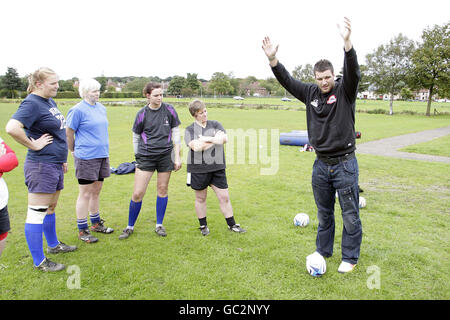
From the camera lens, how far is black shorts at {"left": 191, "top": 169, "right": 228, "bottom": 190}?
512 cm

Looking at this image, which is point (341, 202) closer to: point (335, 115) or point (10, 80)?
point (335, 115)

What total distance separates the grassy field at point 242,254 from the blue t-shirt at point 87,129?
4.74ft

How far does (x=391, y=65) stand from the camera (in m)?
40.7

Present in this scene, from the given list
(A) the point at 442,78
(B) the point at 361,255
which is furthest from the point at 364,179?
(A) the point at 442,78

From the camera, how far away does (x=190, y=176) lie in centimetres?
519

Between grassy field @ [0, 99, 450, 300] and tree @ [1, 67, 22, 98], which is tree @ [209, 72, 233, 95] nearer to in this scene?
tree @ [1, 67, 22, 98]

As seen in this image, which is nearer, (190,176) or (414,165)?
(190,176)

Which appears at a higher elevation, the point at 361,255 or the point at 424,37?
the point at 424,37

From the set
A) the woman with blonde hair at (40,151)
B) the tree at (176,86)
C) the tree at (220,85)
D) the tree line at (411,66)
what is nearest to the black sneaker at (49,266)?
the woman with blonde hair at (40,151)

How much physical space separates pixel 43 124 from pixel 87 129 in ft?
2.84

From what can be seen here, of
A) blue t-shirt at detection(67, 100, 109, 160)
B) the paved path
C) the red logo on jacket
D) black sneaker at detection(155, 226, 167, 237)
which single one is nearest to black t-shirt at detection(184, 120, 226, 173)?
black sneaker at detection(155, 226, 167, 237)

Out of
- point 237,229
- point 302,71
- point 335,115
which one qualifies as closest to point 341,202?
point 335,115

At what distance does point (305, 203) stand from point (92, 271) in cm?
452
